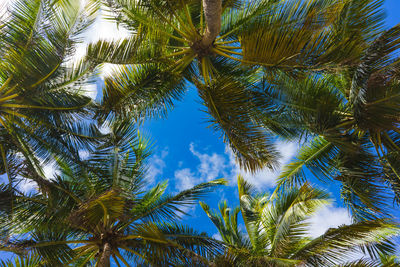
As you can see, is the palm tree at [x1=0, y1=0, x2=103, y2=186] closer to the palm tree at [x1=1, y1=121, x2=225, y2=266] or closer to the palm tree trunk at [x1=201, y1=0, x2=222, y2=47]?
the palm tree at [x1=1, y1=121, x2=225, y2=266]

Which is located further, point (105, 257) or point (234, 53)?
point (234, 53)

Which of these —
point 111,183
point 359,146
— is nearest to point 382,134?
point 359,146

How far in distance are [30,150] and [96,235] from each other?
2.34 metres

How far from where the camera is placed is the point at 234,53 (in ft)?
22.9

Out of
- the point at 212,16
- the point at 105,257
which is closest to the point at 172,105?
the point at 212,16

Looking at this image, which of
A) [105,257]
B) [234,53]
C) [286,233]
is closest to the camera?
[105,257]

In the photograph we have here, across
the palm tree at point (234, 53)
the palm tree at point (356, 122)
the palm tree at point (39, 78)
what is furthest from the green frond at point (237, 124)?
the palm tree at point (39, 78)

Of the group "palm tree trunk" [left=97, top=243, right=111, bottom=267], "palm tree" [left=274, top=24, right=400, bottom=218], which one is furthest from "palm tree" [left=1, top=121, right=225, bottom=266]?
"palm tree" [left=274, top=24, right=400, bottom=218]

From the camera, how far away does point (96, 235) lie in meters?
7.24

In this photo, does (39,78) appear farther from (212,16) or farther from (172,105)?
(212,16)

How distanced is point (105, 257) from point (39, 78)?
3783 mm

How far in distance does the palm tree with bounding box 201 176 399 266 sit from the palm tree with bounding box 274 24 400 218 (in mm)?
677

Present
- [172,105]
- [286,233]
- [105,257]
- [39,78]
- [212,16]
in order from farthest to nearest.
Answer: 1. [172,105]
2. [286,233]
3. [105,257]
4. [39,78]
5. [212,16]

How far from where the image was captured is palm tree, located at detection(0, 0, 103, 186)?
608 centimetres
